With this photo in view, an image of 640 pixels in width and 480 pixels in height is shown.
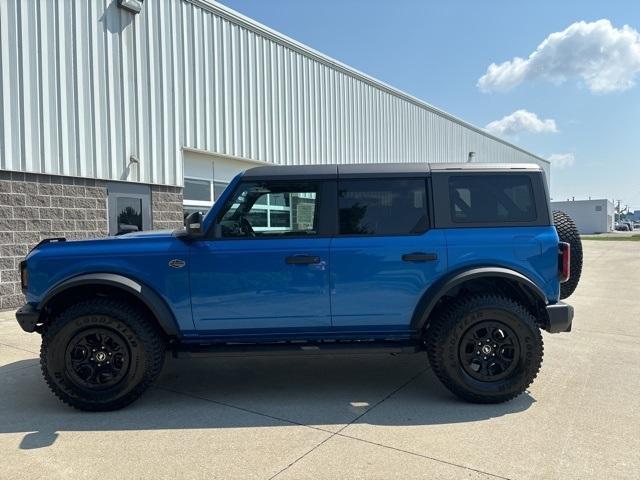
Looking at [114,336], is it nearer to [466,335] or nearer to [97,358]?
[97,358]

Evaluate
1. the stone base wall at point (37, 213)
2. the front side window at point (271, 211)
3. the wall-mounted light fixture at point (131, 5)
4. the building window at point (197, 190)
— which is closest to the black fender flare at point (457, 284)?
the front side window at point (271, 211)

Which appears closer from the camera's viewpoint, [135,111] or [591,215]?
[135,111]

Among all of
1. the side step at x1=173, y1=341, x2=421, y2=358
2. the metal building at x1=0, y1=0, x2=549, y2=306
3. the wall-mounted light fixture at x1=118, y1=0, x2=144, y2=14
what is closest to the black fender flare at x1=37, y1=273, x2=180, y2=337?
the side step at x1=173, y1=341, x2=421, y2=358

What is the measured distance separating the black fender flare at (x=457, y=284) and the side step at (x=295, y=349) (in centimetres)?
31

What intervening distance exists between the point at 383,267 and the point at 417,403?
1.16m

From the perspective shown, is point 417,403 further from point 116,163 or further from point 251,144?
point 251,144

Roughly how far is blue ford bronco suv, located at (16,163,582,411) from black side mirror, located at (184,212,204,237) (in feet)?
0.04

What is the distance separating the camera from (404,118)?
18656mm

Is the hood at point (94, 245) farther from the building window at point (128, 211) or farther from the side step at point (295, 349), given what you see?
the building window at point (128, 211)

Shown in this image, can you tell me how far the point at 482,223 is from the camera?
4.04m

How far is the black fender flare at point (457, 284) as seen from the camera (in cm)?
387

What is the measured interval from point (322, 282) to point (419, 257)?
0.82m

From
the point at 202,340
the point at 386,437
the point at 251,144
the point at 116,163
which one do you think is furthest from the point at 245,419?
the point at 251,144

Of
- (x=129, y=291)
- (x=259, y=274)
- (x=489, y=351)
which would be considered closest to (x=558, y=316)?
(x=489, y=351)
